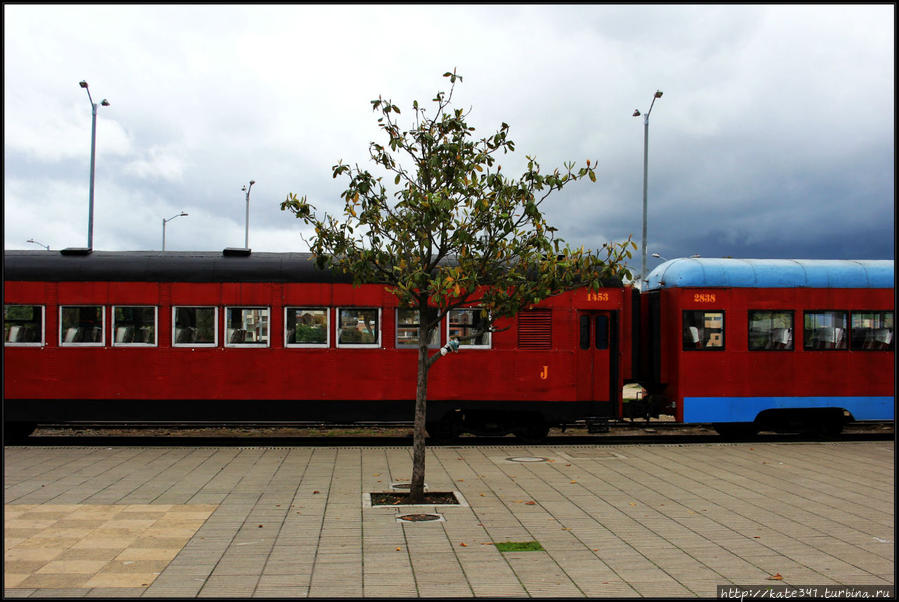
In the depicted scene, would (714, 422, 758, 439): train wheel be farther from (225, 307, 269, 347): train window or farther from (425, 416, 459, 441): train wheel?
(225, 307, 269, 347): train window

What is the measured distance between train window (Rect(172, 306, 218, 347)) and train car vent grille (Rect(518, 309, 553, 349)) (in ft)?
18.8

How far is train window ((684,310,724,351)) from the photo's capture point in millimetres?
14922

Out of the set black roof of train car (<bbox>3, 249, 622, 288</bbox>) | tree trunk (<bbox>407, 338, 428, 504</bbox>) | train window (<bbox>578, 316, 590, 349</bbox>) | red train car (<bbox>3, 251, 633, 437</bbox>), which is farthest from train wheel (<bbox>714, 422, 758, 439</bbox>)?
tree trunk (<bbox>407, 338, 428, 504</bbox>)

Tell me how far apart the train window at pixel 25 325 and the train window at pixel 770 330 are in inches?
538

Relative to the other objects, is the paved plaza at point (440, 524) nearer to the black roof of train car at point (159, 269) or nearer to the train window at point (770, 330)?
the train window at point (770, 330)

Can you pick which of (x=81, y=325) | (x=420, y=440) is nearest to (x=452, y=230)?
(x=420, y=440)

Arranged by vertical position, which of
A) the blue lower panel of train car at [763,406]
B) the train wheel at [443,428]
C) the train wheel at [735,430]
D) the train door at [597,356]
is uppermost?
the train door at [597,356]

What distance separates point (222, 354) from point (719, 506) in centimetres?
904

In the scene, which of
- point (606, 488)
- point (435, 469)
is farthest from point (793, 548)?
point (435, 469)

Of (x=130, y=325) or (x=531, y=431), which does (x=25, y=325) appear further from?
(x=531, y=431)

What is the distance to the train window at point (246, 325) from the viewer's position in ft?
46.4

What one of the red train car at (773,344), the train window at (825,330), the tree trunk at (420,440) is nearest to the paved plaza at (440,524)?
the tree trunk at (420,440)

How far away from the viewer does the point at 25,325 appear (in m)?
14.1

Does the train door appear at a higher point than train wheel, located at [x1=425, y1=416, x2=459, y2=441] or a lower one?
higher
